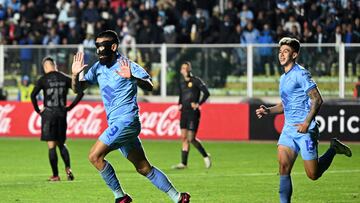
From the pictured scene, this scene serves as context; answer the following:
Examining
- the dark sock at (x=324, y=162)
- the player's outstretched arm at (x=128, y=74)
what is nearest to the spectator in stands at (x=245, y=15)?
the dark sock at (x=324, y=162)

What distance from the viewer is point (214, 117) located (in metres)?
30.4

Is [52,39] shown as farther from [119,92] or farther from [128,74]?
[128,74]

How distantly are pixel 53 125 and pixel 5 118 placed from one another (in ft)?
44.1

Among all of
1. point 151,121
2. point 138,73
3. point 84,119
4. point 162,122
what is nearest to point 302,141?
point 138,73

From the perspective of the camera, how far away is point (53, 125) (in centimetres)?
1898

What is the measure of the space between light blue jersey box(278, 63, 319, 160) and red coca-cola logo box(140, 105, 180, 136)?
687 inches

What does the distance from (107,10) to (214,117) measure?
7.77 metres

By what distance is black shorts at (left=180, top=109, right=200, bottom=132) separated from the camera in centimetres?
2209

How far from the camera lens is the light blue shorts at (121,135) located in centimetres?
1291

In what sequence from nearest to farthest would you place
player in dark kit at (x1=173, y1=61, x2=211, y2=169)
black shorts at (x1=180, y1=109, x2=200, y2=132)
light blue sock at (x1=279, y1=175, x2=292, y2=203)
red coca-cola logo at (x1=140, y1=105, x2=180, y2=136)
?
light blue sock at (x1=279, y1=175, x2=292, y2=203), player in dark kit at (x1=173, y1=61, x2=211, y2=169), black shorts at (x1=180, y1=109, x2=200, y2=132), red coca-cola logo at (x1=140, y1=105, x2=180, y2=136)

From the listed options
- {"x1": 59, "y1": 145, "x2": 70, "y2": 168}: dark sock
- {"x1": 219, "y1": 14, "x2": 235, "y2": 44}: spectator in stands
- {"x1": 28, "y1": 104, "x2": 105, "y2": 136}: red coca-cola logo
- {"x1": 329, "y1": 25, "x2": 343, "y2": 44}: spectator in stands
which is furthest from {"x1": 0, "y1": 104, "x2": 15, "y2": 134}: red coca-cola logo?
{"x1": 59, "y1": 145, "x2": 70, "y2": 168}: dark sock

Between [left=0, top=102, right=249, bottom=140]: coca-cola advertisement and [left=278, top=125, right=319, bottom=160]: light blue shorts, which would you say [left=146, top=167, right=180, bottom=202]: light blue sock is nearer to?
[left=278, top=125, right=319, bottom=160]: light blue shorts

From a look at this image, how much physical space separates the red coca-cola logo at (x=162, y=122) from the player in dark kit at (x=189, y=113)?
7.67 m

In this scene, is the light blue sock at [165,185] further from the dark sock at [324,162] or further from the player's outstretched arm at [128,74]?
the dark sock at [324,162]
